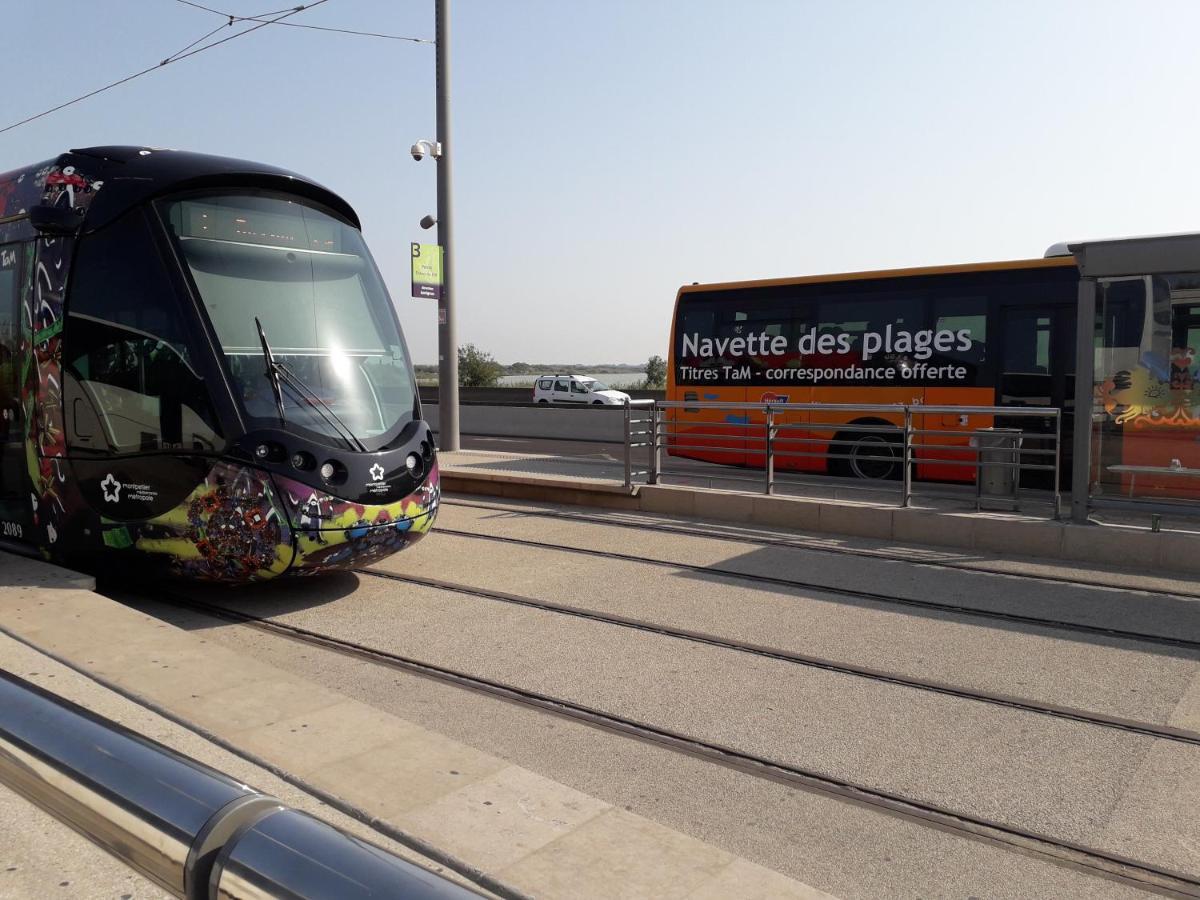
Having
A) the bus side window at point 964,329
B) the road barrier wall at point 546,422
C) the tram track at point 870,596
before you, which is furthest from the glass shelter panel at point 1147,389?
the road barrier wall at point 546,422

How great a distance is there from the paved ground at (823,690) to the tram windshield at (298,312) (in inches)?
57.1

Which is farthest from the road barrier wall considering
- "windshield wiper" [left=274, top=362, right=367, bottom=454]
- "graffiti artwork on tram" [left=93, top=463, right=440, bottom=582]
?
"graffiti artwork on tram" [left=93, top=463, right=440, bottom=582]

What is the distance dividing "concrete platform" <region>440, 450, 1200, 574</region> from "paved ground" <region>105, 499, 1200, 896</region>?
46cm

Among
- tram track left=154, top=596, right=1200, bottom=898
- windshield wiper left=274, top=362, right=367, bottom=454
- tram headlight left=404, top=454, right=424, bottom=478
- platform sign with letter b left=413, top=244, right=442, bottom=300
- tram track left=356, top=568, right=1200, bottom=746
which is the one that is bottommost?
tram track left=154, top=596, right=1200, bottom=898

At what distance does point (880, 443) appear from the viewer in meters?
11.6

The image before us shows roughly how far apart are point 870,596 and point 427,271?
11722mm

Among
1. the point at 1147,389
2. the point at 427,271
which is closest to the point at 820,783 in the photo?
the point at 1147,389

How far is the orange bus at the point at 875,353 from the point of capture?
549 inches

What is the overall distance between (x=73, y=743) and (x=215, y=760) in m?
2.89

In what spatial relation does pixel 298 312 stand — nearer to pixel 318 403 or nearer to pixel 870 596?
pixel 318 403

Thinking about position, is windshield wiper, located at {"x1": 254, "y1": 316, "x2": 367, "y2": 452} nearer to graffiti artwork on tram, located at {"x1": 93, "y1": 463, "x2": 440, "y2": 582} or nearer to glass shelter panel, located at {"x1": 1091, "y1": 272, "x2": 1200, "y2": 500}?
graffiti artwork on tram, located at {"x1": 93, "y1": 463, "x2": 440, "y2": 582}

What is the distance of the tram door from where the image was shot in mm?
7773

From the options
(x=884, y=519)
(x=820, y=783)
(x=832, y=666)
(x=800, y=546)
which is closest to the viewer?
(x=820, y=783)

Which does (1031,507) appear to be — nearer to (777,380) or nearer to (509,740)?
(777,380)
